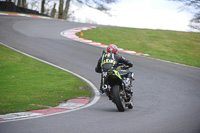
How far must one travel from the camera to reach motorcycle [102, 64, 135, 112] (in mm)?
7330

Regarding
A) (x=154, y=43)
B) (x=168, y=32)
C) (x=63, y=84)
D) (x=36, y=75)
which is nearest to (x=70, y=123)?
(x=63, y=84)

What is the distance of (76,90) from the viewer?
35.0ft

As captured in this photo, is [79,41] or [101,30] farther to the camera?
[101,30]

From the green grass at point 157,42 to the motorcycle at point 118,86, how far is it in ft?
38.0

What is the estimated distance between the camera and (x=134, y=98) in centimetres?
980

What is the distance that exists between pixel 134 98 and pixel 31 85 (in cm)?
343

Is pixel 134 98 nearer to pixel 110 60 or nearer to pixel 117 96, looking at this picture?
pixel 110 60

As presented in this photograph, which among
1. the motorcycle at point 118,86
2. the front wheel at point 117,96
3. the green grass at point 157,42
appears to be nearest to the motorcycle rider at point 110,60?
the motorcycle at point 118,86

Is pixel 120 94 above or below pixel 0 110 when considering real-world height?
above

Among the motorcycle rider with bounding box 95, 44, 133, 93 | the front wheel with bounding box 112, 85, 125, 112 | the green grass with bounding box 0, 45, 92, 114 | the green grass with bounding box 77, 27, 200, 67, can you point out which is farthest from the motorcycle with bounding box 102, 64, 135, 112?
the green grass with bounding box 77, 27, 200, 67

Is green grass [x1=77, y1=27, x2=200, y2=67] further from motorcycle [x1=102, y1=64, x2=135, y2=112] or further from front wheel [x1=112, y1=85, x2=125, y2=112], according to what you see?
front wheel [x1=112, y1=85, x2=125, y2=112]

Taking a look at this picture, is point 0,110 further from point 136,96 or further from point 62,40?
point 62,40

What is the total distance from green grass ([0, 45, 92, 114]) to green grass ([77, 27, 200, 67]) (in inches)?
341

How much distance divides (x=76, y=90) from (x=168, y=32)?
2201 centimetres
